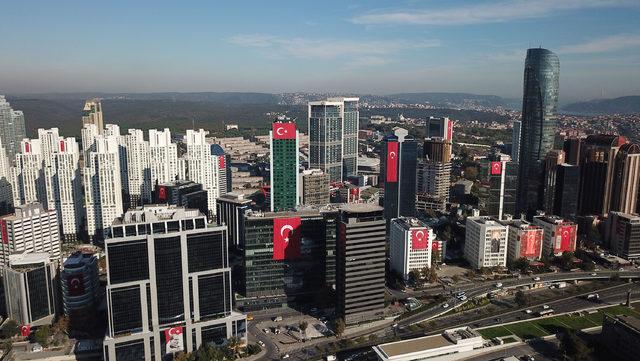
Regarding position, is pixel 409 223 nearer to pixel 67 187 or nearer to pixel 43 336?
pixel 43 336

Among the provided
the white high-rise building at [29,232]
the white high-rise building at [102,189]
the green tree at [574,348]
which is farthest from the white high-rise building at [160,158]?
the green tree at [574,348]

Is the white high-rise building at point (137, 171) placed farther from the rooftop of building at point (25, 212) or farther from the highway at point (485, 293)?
the highway at point (485, 293)

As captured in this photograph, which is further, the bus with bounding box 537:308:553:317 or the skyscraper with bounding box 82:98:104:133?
the skyscraper with bounding box 82:98:104:133

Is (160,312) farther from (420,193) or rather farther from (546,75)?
(546,75)

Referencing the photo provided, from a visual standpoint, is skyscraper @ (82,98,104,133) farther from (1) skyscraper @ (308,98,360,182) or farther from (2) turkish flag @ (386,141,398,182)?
(2) turkish flag @ (386,141,398,182)

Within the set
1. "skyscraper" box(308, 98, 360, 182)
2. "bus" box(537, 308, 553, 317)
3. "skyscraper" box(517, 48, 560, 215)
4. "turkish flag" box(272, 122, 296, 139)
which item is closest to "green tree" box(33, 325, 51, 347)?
"turkish flag" box(272, 122, 296, 139)

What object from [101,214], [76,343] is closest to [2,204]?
[101,214]

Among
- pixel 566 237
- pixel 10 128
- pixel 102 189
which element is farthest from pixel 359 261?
pixel 10 128
